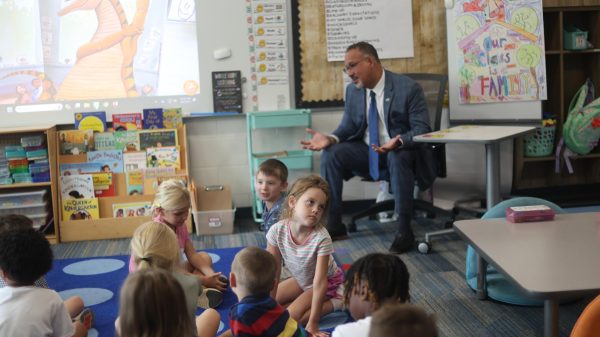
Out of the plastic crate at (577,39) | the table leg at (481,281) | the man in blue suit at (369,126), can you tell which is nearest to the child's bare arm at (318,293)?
the table leg at (481,281)

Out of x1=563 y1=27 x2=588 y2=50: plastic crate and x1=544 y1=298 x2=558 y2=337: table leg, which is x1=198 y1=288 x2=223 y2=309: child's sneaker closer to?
x1=544 y1=298 x2=558 y2=337: table leg

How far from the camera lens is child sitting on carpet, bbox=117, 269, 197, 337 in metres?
1.60

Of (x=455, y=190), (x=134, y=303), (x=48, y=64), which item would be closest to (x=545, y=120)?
(x=455, y=190)

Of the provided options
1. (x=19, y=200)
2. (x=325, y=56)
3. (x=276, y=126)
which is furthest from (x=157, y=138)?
(x=325, y=56)

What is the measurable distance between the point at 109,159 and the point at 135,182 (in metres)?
0.22

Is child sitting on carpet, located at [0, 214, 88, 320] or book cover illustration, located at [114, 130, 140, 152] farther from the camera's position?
book cover illustration, located at [114, 130, 140, 152]

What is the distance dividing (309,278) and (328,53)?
2300 millimetres

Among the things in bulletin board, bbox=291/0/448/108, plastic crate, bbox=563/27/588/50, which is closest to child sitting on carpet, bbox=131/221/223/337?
bulletin board, bbox=291/0/448/108

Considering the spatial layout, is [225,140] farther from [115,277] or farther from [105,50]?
[115,277]

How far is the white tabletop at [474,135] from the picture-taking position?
3421 millimetres

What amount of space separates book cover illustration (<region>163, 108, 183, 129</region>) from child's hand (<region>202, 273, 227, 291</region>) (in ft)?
5.37

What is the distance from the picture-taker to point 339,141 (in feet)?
14.1

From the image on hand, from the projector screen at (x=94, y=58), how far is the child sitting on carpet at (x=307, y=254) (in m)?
2.16

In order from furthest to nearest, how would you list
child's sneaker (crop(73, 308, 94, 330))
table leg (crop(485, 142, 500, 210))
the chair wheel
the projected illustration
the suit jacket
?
the projected illustration < the suit jacket < the chair wheel < table leg (crop(485, 142, 500, 210)) < child's sneaker (crop(73, 308, 94, 330))
